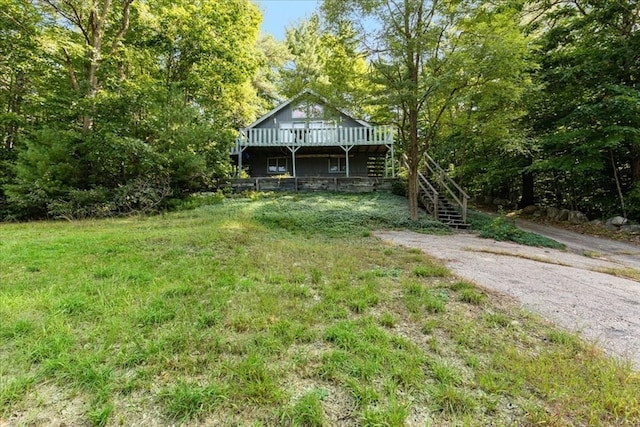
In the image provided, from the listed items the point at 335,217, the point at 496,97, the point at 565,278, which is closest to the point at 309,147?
the point at 335,217

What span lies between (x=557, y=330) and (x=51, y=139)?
1375cm

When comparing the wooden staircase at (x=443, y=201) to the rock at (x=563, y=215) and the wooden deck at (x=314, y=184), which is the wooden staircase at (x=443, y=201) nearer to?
the wooden deck at (x=314, y=184)

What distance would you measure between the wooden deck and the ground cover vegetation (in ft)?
4.01

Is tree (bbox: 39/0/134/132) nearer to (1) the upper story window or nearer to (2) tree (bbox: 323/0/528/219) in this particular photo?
(1) the upper story window

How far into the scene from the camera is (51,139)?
400 inches

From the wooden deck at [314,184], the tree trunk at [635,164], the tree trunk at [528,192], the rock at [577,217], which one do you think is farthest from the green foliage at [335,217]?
the tree trunk at [635,164]

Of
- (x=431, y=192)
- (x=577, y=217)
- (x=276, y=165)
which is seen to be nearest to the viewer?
(x=577, y=217)

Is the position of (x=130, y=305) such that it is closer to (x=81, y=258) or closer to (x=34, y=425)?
(x=34, y=425)

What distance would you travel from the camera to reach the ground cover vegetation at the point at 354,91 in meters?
8.47

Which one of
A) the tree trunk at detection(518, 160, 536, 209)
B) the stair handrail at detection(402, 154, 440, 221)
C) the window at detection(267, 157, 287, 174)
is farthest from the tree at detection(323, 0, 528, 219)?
the window at detection(267, 157, 287, 174)

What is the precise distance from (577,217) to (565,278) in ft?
28.0

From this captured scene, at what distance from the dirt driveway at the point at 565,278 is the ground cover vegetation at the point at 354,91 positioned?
9.77 feet

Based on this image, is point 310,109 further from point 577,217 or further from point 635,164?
point 635,164

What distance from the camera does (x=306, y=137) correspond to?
16.1m
